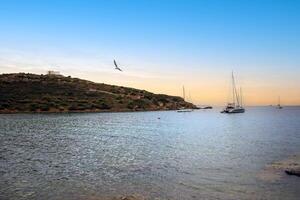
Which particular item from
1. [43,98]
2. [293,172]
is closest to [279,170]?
[293,172]

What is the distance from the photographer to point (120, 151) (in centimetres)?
4647

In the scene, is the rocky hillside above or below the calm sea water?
above

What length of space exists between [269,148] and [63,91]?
15548cm

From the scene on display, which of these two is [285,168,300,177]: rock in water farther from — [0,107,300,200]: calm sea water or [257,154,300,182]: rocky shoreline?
[0,107,300,200]: calm sea water

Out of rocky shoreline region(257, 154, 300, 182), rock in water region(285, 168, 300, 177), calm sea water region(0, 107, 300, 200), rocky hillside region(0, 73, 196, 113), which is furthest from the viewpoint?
rocky hillside region(0, 73, 196, 113)

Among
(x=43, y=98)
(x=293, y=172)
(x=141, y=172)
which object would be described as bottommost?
(x=141, y=172)

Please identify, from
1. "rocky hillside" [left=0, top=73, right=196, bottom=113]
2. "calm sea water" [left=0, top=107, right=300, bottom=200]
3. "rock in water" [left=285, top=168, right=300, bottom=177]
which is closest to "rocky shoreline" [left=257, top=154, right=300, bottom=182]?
"rock in water" [left=285, top=168, right=300, bottom=177]

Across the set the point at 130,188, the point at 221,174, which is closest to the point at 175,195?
the point at 130,188

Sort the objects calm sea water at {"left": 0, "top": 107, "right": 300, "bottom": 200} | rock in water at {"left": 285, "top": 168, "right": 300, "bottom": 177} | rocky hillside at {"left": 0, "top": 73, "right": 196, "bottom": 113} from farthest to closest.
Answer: rocky hillside at {"left": 0, "top": 73, "right": 196, "bottom": 113}, rock in water at {"left": 285, "top": 168, "right": 300, "bottom": 177}, calm sea water at {"left": 0, "top": 107, "right": 300, "bottom": 200}

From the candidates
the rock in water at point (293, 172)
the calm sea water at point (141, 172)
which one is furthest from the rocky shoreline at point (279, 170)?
the calm sea water at point (141, 172)

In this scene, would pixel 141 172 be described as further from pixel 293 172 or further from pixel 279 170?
pixel 293 172

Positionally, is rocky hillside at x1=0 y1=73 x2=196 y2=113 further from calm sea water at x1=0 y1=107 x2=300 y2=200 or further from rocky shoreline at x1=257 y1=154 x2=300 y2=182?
rocky shoreline at x1=257 y1=154 x2=300 y2=182

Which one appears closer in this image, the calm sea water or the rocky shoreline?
the calm sea water

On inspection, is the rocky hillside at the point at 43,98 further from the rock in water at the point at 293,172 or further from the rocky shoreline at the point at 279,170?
the rock in water at the point at 293,172
